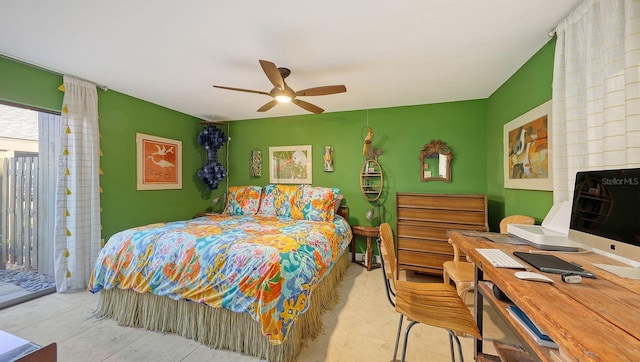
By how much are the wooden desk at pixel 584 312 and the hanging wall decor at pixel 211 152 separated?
3.91 meters

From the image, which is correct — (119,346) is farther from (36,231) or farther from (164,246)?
(36,231)

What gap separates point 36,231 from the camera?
300cm

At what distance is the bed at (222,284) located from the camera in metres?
1.56

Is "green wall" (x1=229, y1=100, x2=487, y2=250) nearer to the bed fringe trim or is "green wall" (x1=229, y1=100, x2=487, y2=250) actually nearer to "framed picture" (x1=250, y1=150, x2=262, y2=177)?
"framed picture" (x1=250, y1=150, x2=262, y2=177)

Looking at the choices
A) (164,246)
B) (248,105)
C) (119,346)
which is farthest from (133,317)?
(248,105)

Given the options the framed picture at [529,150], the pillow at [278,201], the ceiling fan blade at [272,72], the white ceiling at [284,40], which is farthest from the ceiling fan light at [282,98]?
the framed picture at [529,150]

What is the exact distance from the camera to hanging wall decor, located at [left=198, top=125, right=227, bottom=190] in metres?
3.94

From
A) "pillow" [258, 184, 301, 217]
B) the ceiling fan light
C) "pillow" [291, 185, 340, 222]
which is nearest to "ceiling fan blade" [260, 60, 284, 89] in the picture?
the ceiling fan light

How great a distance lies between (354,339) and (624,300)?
1577 millimetres

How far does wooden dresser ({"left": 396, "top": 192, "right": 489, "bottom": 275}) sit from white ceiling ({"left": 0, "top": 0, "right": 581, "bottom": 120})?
1414 mm

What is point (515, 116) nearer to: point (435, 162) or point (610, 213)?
point (435, 162)

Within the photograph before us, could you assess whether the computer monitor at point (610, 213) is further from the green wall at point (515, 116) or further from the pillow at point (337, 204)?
the pillow at point (337, 204)

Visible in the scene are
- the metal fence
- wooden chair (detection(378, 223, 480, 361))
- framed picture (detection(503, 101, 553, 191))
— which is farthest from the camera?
the metal fence

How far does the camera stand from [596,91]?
1358mm
